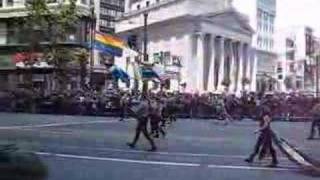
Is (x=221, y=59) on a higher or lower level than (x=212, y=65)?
higher

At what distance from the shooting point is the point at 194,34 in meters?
105

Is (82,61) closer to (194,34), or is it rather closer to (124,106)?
(124,106)

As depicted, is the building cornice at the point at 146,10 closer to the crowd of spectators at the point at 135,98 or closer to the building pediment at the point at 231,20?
the building pediment at the point at 231,20

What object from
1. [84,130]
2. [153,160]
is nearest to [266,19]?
[84,130]

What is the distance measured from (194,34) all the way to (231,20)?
17656 millimetres

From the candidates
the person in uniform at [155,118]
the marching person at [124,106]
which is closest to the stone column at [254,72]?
the marching person at [124,106]

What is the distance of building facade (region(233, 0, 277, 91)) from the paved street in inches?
3901

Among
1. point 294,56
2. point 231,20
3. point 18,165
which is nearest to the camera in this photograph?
point 18,165

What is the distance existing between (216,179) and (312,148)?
30.0 ft

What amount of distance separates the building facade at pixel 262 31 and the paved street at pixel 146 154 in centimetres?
9907

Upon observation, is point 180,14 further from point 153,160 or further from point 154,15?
point 153,160

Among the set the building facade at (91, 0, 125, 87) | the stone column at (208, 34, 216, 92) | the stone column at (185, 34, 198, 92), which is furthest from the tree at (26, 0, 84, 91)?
the stone column at (208, 34, 216, 92)

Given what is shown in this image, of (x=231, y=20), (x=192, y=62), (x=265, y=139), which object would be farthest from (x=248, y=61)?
(x=265, y=139)

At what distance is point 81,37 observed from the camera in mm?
62219
